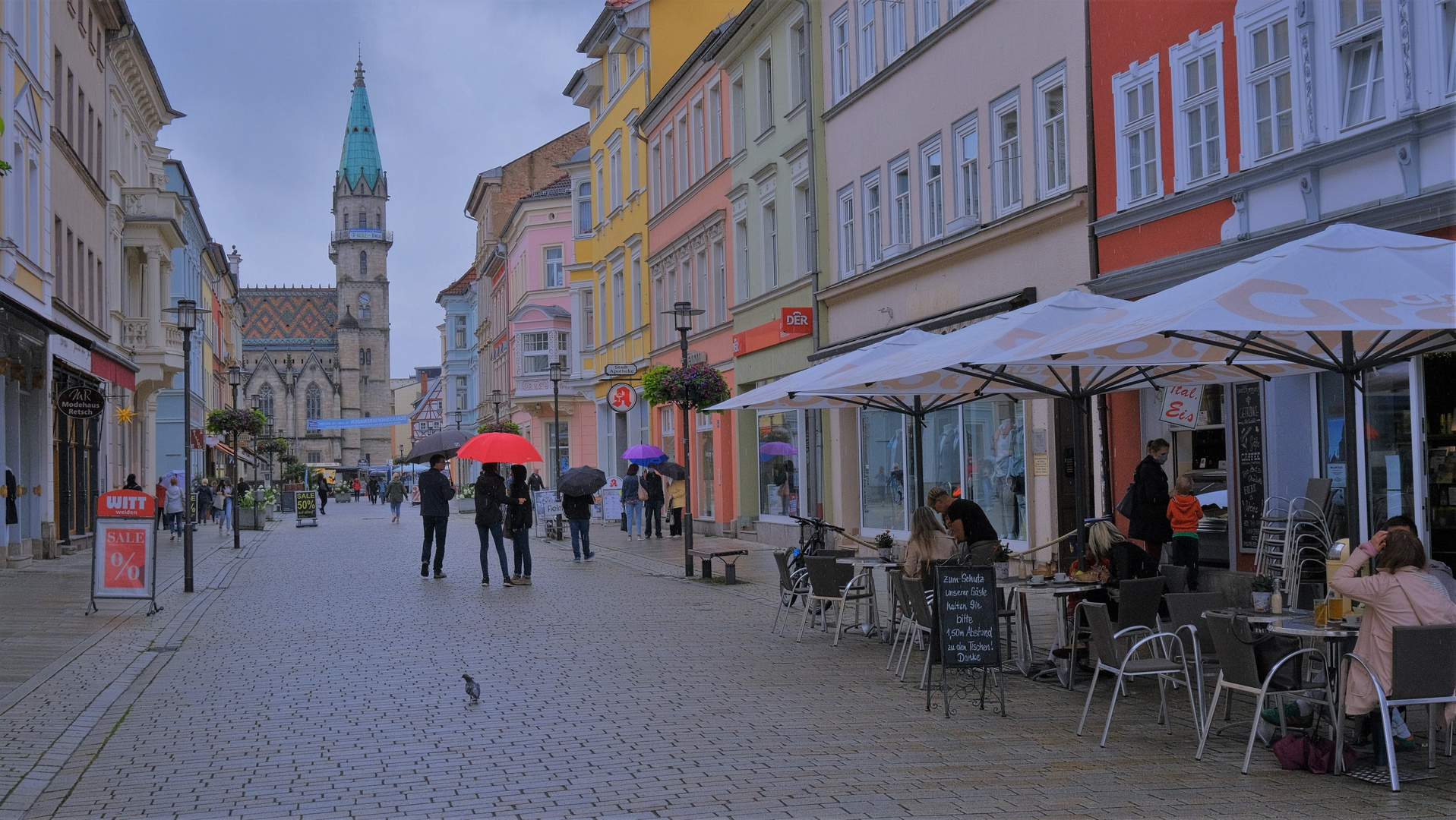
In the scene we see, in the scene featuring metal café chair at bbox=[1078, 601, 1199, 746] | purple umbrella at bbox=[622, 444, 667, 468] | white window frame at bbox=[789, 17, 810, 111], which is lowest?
metal café chair at bbox=[1078, 601, 1199, 746]

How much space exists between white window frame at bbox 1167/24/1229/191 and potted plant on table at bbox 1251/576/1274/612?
7.15 meters

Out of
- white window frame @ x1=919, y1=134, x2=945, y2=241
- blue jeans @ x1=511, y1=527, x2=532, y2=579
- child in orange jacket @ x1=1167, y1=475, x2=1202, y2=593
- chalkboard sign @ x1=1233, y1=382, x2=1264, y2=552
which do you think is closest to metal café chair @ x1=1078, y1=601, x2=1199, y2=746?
child in orange jacket @ x1=1167, y1=475, x2=1202, y2=593

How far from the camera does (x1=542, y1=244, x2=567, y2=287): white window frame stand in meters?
58.3

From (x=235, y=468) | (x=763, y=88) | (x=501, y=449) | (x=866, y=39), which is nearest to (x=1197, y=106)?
(x=866, y=39)

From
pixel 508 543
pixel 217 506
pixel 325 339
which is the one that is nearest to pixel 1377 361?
pixel 508 543

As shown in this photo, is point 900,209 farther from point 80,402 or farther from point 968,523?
point 80,402

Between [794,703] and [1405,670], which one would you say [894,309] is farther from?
[1405,670]

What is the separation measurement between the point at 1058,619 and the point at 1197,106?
6.69m

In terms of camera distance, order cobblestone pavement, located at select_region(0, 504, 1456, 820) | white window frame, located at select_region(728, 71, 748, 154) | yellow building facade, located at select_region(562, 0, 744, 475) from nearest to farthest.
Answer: cobblestone pavement, located at select_region(0, 504, 1456, 820)
white window frame, located at select_region(728, 71, 748, 154)
yellow building facade, located at select_region(562, 0, 744, 475)

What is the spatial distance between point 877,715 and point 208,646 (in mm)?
7407

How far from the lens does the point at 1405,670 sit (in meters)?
7.29

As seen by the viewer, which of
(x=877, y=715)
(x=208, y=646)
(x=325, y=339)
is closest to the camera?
(x=877, y=715)

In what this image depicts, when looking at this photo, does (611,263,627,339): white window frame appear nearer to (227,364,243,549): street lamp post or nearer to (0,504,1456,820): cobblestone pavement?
(227,364,243,549): street lamp post

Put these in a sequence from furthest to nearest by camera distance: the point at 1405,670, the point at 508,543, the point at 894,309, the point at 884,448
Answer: the point at 508,543 → the point at 884,448 → the point at 894,309 → the point at 1405,670
